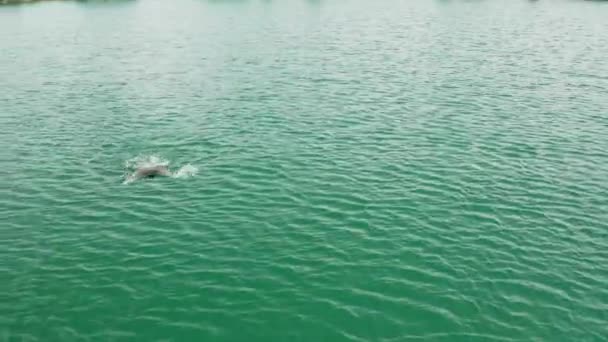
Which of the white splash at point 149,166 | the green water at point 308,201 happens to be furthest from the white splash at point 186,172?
the green water at point 308,201

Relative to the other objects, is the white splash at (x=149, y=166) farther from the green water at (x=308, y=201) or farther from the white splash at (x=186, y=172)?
the green water at (x=308, y=201)

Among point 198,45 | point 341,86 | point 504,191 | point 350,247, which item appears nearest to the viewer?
point 350,247

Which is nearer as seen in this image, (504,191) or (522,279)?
(522,279)

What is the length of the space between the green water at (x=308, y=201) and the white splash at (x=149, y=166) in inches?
14.6

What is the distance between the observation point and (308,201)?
4344 centimetres

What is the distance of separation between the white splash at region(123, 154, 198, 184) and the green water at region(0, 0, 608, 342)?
371 millimetres

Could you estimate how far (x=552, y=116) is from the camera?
64375mm

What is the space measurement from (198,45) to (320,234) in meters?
87.3

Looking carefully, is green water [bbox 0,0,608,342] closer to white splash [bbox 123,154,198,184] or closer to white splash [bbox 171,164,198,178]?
white splash [bbox 171,164,198,178]

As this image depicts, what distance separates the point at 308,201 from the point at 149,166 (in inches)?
617

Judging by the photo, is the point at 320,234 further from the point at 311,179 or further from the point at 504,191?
the point at 504,191

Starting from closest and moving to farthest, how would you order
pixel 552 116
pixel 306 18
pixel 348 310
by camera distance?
1. pixel 348 310
2. pixel 552 116
3. pixel 306 18

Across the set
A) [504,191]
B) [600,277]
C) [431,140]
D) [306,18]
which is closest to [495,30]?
[306,18]

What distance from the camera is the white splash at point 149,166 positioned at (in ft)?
158
